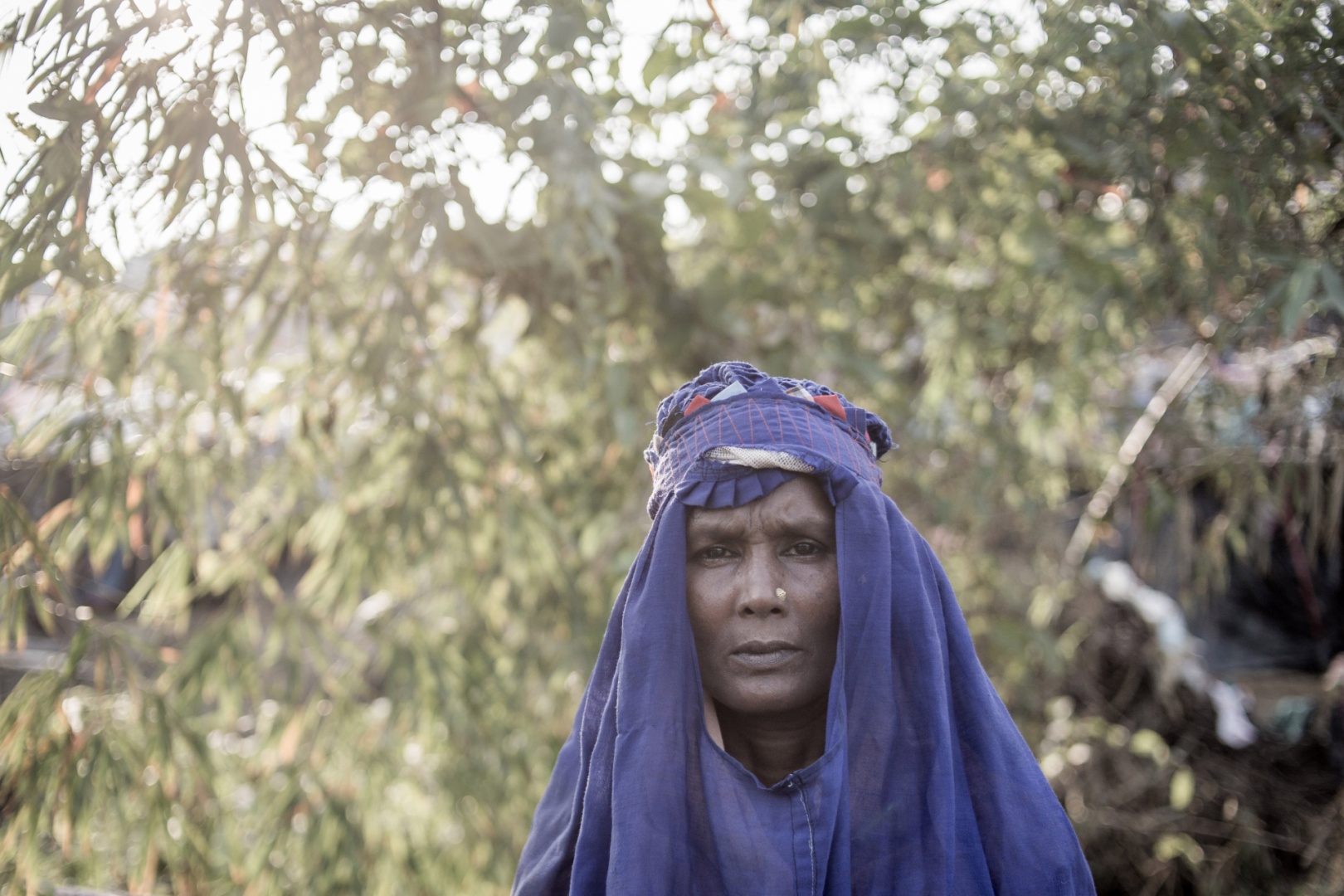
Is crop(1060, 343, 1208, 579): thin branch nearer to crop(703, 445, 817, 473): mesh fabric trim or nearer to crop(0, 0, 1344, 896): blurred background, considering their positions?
crop(0, 0, 1344, 896): blurred background

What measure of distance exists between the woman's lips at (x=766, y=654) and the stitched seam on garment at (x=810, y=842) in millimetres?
148

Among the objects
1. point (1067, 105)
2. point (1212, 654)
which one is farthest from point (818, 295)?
point (1212, 654)

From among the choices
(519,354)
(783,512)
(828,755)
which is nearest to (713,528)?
(783,512)

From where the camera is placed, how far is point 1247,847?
3.43 meters

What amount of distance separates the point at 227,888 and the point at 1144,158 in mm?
2860

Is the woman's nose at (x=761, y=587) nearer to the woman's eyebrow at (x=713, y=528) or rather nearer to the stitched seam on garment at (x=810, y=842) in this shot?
the woman's eyebrow at (x=713, y=528)

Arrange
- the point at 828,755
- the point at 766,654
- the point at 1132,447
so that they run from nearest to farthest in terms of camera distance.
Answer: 1. the point at 828,755
2. the point at 766,654
3. the point at 1132,447

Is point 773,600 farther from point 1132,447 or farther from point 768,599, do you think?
point 1132,447

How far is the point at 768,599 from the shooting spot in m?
1.26

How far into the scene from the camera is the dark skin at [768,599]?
1.27m

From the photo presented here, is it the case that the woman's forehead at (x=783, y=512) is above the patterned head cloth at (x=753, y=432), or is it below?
below

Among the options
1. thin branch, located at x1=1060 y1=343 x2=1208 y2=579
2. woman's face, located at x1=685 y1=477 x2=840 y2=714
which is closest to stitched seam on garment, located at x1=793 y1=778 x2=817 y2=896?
woman's face, located at x1=685 y1=477 x2=840 y2=714

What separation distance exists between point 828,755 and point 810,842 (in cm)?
11

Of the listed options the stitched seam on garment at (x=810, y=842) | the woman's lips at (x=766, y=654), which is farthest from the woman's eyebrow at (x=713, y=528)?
the stitched seam on garment at (x=810, y=842)
